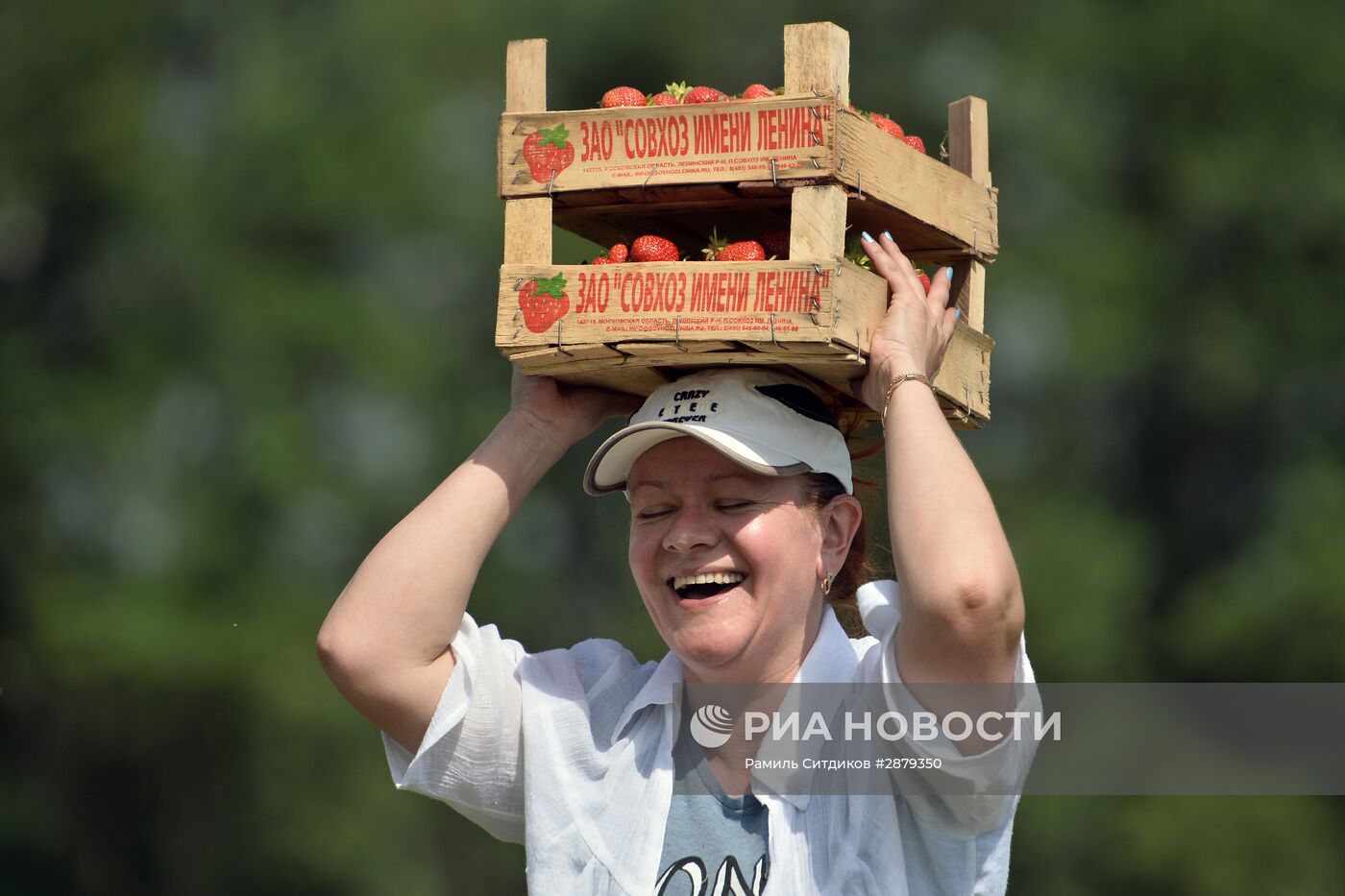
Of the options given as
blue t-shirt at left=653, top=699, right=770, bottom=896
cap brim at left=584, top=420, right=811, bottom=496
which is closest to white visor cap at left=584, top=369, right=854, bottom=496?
cap brim at left=584, top=420, right=811, bottom=496

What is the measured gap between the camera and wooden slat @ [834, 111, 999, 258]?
393cm

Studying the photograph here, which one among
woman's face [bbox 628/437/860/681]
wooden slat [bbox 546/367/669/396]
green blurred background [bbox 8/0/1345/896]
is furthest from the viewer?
green blurred background [bbox 8/0/1345/896]

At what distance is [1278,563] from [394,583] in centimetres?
1068

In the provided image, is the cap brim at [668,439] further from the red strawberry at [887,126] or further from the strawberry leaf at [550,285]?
A: the red strawberry at [887,126]

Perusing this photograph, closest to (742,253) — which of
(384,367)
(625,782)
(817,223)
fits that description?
(817,223)

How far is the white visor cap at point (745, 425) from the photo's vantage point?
12.9ft

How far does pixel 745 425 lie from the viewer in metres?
3.95

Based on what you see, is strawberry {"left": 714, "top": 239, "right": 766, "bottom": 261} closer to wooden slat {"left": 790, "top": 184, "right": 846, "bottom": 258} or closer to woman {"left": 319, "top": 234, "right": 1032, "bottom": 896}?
wooden slat {"left": 790, "top": 184, "right": 846, "bottom": 258}

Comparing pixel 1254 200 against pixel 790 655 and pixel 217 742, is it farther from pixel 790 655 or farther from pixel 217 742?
pixel 790 655

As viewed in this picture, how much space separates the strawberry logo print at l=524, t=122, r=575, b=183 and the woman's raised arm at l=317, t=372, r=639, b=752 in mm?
547

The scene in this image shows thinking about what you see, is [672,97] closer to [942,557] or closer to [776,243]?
[776,243]

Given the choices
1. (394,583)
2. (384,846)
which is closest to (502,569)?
(384,846)

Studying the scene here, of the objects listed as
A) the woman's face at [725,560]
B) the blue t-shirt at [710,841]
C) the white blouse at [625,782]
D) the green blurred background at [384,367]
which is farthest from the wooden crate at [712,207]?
the green blurred background at [384,367]

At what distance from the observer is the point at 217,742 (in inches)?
584
